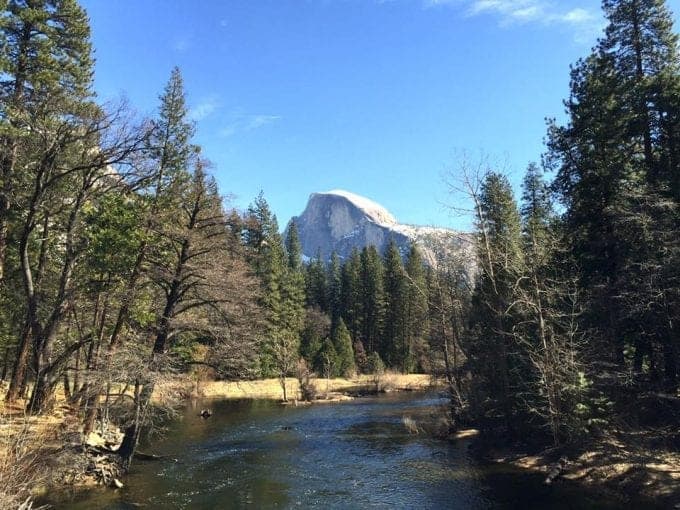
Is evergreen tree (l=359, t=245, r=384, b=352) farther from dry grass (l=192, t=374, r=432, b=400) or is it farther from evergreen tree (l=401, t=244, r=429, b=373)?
dry grass (l=192, t=374, r=432, b=400)

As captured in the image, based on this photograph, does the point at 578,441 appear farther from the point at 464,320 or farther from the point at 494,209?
the point at 494,209

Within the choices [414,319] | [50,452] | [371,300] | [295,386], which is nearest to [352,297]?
[371,300]

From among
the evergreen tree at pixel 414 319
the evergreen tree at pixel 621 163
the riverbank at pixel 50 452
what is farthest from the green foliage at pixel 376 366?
the evergreen tree at pixel 621 163

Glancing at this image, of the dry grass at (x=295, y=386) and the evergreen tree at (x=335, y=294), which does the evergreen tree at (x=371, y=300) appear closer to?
the evergreen tree at (x=335, y=294)

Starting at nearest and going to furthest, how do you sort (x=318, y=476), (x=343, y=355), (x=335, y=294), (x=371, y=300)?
(x=318, y=476) < (x=343, y=355) < (x=371, y=300) < (x=335, y=294)

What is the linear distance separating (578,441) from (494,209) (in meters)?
19.4

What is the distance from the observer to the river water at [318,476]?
16.0 meters

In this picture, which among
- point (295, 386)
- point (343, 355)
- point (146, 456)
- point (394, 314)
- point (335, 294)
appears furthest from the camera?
point (335, 294)

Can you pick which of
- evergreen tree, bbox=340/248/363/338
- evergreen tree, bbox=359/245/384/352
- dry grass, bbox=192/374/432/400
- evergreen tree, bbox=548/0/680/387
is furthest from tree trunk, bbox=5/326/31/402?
evergreen tree, bbox=359/245/384/352

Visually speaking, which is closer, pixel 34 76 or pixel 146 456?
pixel 34 76

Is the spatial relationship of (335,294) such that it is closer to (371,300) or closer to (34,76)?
(371,300)

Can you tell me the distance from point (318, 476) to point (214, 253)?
421 inches

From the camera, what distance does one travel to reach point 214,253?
72.1ft

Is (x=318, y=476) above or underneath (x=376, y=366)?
underneath
